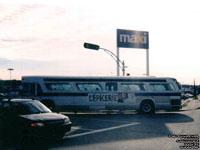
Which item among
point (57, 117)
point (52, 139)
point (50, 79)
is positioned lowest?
point (52, 139)

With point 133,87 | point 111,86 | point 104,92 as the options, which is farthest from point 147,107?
point 104,92

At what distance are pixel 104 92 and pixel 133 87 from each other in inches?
86.9

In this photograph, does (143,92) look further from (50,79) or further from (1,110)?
(1,110)

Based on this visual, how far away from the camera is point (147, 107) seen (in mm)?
21625

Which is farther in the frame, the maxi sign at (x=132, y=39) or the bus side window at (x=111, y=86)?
the maxi sign at (x=132, y=39)

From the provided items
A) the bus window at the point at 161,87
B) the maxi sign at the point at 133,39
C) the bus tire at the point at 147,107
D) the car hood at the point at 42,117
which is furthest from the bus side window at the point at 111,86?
the maxi sign at the point at 133,39

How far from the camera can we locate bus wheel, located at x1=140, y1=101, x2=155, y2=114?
2144cm

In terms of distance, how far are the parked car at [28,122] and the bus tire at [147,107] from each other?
11.7m

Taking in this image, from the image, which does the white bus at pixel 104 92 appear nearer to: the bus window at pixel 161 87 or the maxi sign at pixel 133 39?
the bus window at pixel 161 87

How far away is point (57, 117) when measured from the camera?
10094 mm

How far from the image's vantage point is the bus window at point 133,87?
21.6m

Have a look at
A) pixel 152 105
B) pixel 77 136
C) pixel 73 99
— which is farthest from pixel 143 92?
pixel 77 136

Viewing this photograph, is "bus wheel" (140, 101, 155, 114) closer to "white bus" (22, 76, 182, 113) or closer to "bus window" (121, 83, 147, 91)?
"white bus" (22, 76, 182, 113)

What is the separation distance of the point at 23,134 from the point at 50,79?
1179cm
